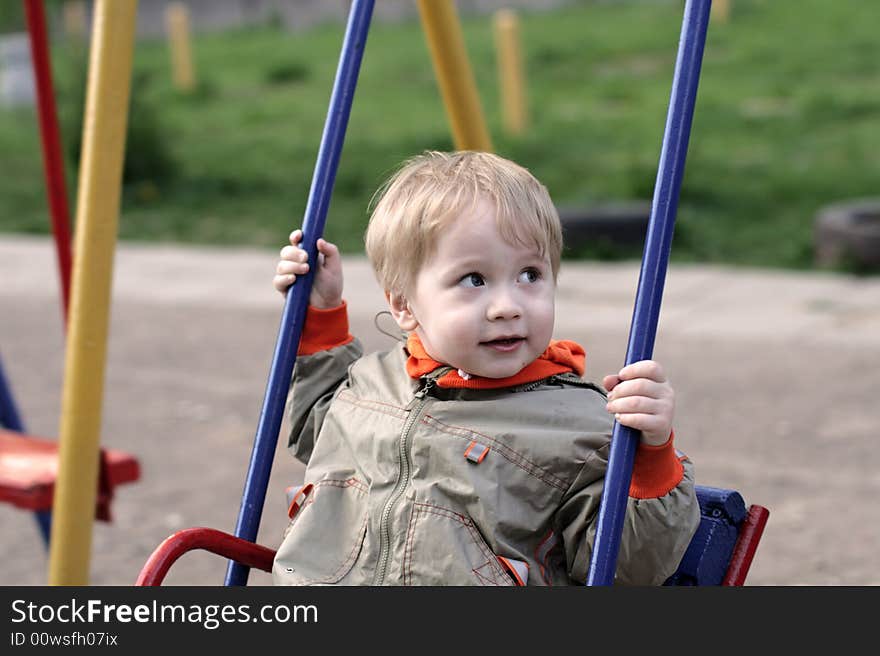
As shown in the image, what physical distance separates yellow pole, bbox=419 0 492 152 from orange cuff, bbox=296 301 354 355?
0.71m

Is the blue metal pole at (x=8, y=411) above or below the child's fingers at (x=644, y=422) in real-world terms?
above

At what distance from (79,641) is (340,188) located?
24.5ft

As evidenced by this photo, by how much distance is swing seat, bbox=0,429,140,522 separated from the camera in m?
2.82

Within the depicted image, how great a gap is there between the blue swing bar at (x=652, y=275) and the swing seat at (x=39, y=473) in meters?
1.47

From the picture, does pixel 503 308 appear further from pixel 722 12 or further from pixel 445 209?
pixel 722 12

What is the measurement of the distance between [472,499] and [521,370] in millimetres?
197

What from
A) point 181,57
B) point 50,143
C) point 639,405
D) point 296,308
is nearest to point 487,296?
point 639,405

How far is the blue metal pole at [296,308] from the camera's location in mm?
2068

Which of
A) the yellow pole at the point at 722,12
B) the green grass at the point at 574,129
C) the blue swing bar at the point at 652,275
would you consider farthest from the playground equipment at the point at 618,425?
the yellow pole at the point at 722,12

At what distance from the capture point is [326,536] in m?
1.93

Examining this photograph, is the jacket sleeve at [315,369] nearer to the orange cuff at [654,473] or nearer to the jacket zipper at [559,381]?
the jacket zipper at [559,381]

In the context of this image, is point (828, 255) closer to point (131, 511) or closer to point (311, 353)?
point (131, 511)

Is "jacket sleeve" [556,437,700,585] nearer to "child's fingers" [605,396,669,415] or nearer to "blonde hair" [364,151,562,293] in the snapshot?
"child's fingers" [605,396,669,415]

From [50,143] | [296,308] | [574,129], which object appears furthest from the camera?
[574,129]
